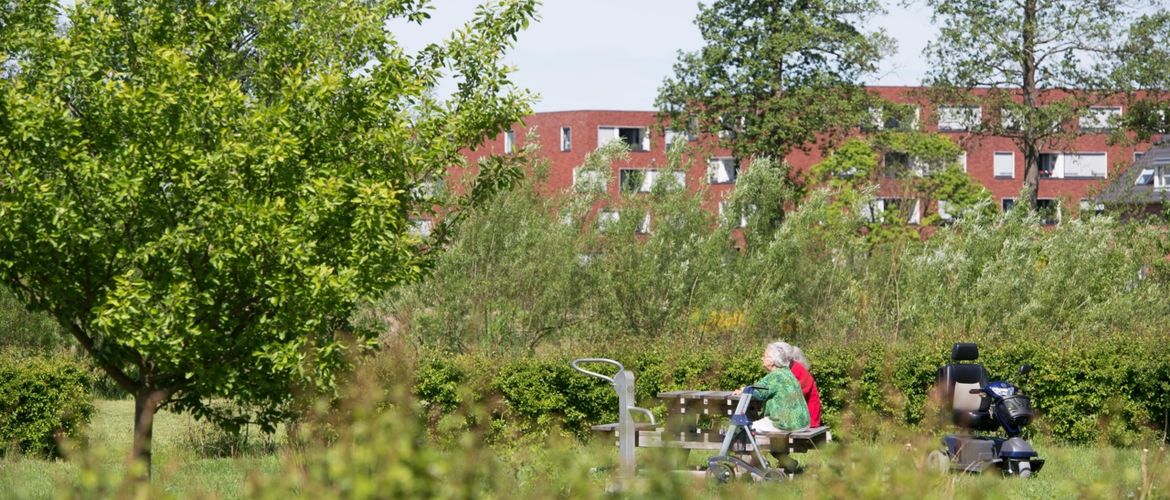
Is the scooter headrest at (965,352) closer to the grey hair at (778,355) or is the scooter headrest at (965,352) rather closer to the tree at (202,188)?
the grey hair at (778,355)

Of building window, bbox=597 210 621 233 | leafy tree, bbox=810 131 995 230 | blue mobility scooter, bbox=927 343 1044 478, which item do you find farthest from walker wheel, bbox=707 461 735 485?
leafy tree, bbox=810 131 995 230

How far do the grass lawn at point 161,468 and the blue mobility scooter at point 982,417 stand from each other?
5.83 m

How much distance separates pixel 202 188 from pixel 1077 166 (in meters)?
80.5

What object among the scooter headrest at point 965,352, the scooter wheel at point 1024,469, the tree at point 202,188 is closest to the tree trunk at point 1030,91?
the scooter headrest at point 965,352

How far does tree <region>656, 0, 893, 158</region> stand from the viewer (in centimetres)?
4681

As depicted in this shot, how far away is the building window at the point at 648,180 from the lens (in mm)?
27812

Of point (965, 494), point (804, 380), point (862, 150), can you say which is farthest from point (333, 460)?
point (862, 150)

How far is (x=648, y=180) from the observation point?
29.0 m

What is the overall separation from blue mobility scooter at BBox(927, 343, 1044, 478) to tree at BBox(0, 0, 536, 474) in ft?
16.4

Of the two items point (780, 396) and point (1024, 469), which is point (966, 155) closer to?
point (1024, 469)

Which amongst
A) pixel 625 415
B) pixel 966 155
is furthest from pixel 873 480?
pixel 966 155

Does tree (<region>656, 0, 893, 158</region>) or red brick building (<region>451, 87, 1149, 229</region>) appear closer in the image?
tree (<region>656, 0, 893, 158</region>)

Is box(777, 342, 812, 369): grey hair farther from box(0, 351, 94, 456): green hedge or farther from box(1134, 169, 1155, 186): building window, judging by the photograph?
box(1134, 169, 1155, 186): building window

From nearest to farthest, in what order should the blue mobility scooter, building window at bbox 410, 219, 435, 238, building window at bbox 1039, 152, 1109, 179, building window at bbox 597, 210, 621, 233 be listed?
the blue mobility scooter → building window at bbox 410, 219, 435, 238 → building window at bbox 597, 210, 621, 233 → building window at bbox 1039, 152, 1109, 179
